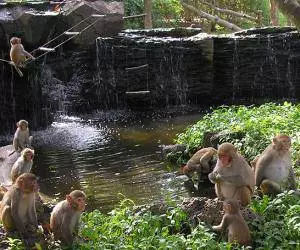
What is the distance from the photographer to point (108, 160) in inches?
510

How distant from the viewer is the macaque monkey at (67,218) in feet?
20.7

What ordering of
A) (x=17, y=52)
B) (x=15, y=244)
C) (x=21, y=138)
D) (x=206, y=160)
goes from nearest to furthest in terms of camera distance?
(x=15, y=244)
(x=206, y=160)
(x=21, y=138)
(x=17, y=52)

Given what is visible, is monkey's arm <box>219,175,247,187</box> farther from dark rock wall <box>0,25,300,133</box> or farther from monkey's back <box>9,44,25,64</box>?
dark rock wall <box>0,25,300,133</box>

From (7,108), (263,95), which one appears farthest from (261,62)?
(7,108)

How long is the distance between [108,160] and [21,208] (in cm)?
657

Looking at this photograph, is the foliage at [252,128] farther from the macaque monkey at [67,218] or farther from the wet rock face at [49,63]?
the wet rock face at [49,63]

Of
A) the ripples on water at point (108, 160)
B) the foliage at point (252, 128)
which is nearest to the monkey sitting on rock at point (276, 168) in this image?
the foliage at point (252, 128)

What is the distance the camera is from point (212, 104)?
1967 centimetres

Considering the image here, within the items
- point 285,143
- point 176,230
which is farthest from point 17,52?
point 285,143

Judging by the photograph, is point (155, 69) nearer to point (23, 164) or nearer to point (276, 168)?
point (23, 164)

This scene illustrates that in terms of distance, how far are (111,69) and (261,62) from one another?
17.5 ft

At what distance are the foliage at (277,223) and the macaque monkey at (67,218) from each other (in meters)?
2.15

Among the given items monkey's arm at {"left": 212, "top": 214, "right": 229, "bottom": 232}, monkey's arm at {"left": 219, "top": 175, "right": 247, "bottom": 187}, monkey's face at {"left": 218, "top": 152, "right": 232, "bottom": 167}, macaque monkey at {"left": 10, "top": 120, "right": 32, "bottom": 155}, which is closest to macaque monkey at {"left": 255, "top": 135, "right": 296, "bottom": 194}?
monkey's arm at {"left": 219, "top": 175, "right": 247, "bottom": 187}

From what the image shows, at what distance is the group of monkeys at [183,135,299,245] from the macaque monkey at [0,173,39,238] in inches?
89.8
